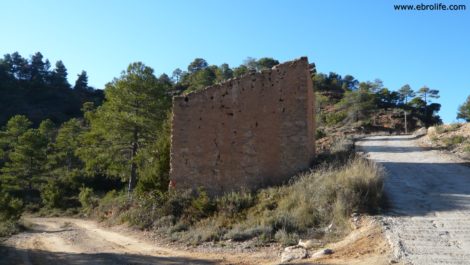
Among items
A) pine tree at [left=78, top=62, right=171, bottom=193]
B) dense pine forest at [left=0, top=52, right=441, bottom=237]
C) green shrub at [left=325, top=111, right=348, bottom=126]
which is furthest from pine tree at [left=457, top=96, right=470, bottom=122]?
pine tree at [left=78, top=62, right=171, bottom=193]

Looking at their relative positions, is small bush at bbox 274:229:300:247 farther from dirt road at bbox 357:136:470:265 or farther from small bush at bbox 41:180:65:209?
small bush at bbox 41:180:65:209

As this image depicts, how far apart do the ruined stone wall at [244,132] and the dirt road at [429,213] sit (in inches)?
115

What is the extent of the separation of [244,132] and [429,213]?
5.37 metres

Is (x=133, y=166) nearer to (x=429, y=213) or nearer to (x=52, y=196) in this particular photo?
(x=52, y=196)

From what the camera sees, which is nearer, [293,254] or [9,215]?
[293,254]

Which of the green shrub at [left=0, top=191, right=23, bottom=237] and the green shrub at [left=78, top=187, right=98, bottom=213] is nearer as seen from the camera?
the green shrub at [left=0, top=191, right=23, bottom=237]

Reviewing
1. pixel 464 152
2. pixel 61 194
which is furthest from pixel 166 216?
pixel 61 194

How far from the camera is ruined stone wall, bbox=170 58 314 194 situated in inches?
479

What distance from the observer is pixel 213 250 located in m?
9.27

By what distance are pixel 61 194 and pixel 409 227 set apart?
93.7ft

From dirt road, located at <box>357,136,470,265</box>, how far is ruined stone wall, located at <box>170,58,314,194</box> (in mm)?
2931

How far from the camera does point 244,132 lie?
483 inches

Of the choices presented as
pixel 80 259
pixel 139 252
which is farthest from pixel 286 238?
pixel 80 259

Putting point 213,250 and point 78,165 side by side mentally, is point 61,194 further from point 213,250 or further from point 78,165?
point 213,250
